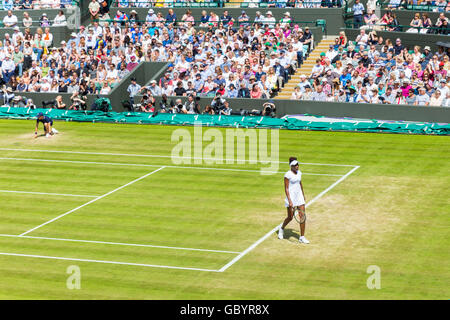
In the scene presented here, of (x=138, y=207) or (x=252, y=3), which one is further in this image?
(x=252, y=3)

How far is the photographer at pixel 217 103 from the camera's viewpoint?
39.9 metres

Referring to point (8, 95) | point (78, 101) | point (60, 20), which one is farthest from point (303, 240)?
point (60, 20)

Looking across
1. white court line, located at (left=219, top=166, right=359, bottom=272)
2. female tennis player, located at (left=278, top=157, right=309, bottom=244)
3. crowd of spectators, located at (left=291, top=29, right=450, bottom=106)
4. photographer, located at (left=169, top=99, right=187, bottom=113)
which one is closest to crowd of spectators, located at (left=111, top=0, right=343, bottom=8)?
crowd of spectators, located at (left=291, top=29, right=450, bottom=106)

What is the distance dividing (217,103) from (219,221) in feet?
49.0

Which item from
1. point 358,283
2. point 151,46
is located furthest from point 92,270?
point 151,46

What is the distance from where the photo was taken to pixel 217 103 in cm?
4003

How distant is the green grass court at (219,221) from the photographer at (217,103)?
12.9 feet

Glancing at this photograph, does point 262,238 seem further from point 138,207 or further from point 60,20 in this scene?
point 60,20

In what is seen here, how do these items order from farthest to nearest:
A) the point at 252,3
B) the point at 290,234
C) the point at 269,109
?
the point at 252,3 < the point at 269,109 < the point at 290,234

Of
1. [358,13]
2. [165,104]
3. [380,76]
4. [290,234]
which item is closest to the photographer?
[290,234]

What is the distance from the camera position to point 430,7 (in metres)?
43.9

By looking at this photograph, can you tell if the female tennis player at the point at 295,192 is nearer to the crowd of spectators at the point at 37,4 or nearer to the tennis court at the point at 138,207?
the tennis court at the point at 138,207

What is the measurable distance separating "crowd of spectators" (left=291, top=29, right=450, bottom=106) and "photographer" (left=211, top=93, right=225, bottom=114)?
11.3ft

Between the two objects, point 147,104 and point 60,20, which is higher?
point 60,20
